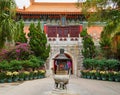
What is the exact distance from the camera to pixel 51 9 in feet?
114

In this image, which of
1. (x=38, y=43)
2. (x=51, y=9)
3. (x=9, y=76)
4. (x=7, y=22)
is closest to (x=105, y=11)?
(x=7, y=22)

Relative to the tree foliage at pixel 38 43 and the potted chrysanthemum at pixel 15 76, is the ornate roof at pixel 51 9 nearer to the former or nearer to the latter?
the tree foliage at pixel 38 43

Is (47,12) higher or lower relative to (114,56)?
higher

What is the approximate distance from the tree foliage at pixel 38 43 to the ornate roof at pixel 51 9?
3.31 m

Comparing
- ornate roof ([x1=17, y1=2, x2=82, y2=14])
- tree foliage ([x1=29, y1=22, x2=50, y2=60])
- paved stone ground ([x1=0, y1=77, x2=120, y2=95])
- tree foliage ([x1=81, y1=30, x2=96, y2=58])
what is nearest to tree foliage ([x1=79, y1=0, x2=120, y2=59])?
paved stone ground ([x1=0, y1=77, x2=120, y2=95])

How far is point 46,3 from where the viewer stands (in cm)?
3634

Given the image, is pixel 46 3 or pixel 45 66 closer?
pixel 45 66

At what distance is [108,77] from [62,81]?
9.09m

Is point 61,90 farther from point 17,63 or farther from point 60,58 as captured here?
point 17,63

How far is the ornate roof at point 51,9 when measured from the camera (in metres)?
32.1

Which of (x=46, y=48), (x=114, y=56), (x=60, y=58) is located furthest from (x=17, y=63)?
(x=114, y=56)

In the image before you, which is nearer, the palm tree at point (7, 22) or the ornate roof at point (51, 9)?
the palm tree at point (7, 22)

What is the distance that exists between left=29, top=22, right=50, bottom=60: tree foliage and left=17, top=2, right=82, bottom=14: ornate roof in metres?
3.31

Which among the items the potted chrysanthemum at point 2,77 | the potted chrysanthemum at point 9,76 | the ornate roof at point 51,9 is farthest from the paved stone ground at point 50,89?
the ornate roof at point 51,9
